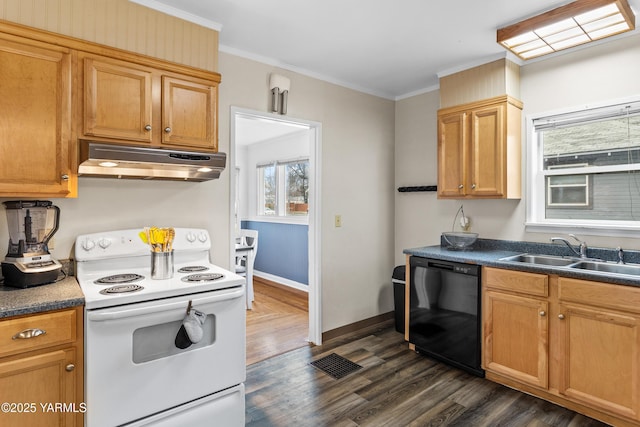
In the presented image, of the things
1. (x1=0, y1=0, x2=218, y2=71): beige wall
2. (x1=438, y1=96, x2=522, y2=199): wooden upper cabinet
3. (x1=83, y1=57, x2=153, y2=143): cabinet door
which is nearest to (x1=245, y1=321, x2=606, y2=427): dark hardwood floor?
(x1=438, y1=96, x2=522, y2=199): wooden upper cabinet

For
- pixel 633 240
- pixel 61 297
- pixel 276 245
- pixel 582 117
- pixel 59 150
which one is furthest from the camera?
pixel 276 245

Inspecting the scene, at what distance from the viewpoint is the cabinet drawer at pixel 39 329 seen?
4.83 ft

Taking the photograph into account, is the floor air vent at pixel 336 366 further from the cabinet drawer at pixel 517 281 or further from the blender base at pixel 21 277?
the blender base at pixel 21 277

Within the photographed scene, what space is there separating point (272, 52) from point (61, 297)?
2.24 metres

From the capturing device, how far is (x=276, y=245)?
232 inches

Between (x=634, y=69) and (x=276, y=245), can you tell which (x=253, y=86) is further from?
(x=276, y=245)

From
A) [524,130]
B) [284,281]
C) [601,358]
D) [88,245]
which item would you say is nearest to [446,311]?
[601,358]

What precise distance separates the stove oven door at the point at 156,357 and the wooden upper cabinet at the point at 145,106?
38.5 inches

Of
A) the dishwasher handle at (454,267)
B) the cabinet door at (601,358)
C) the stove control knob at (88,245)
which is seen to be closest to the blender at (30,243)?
the stove control knob at (88,245)

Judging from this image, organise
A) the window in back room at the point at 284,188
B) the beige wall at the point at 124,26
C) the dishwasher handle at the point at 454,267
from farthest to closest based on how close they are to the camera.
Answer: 1. the window in back room at the point at 284,188
2. the dishwasher handle at the point at 454,267
3. the beige wall at the point at 124,26

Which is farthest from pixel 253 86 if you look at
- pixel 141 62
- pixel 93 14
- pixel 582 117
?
pixel 582 117

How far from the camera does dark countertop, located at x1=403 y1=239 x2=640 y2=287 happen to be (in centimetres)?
213

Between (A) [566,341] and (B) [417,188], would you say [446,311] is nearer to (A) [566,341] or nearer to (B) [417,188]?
(A) [566,341]

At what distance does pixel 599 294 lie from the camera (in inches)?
83.8
